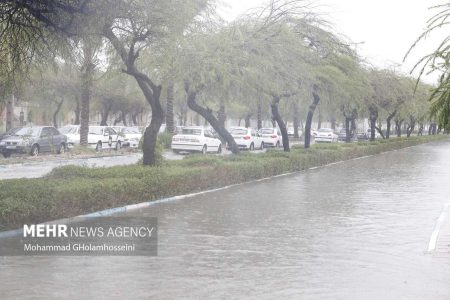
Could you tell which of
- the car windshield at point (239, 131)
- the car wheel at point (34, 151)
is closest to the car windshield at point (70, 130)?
the car wheel at point (34, 151)

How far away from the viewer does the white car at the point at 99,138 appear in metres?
36.2

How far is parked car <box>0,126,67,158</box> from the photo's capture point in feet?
93.7

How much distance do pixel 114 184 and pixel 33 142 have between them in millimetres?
17501

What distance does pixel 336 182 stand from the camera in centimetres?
2128

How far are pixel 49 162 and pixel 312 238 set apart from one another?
17.7 metres

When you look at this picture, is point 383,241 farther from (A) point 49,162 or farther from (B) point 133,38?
(A) point 49,162

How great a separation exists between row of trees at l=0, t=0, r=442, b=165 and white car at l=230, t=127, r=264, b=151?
706cm

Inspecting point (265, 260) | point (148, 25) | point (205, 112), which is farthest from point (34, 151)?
point (265, 260)

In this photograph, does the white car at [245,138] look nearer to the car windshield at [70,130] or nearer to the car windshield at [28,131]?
the car windshield at [70,130]

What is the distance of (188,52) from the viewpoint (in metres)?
18.7

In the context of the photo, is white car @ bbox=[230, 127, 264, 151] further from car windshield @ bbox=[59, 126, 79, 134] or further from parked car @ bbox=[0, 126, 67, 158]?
parked car @ bbox=[0, 126, 67, 158]

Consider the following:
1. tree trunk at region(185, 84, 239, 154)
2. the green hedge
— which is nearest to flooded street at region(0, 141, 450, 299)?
the green hedge

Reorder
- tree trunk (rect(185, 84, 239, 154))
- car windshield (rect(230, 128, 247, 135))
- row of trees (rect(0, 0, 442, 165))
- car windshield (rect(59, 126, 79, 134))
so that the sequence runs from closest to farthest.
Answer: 1. row of trees (rect(0, 0, 442, 165))
2. tree trunk (rect(185, 84, 239, 154))
3. car windshield (rect(59, 126, 79, 134))
4. car windshield (rect(230, 128, 247, 135))

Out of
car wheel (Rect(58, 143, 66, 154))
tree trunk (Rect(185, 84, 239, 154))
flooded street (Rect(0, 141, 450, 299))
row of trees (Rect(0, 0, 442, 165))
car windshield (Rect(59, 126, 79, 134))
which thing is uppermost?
row of trees (Rect(0, 0, 442, 165))
